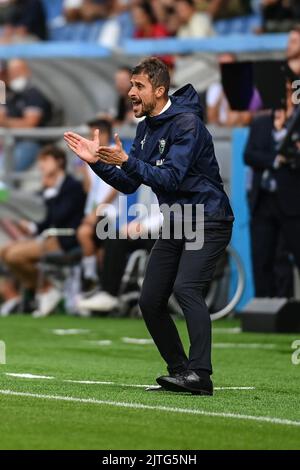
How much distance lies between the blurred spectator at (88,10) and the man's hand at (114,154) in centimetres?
1656

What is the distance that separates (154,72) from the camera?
920cm

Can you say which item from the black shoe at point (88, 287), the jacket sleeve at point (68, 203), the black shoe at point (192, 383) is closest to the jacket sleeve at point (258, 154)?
the black shoe at point (88, 287)

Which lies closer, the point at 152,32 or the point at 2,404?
the point at 2,404

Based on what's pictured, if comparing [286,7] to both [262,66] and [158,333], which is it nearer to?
[262,66]

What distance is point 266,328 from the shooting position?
49.1 feet

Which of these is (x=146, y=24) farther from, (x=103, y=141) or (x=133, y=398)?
(x=133, y=398)

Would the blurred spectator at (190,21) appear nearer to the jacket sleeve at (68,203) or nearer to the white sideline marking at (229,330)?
the jacket sleeve at (68,203)

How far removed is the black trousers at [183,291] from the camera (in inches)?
358

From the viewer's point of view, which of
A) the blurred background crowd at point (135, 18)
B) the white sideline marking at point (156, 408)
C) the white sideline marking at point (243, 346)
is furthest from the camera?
the blurred background crowd at point (135, 18)

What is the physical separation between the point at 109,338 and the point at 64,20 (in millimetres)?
12748

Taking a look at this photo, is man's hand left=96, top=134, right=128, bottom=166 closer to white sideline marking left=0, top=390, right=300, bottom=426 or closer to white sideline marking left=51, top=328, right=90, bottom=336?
white sideline marking left=0, top=390, right=300, bottom=426

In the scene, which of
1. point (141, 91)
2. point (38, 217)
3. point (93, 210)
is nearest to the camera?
point (141, 91)

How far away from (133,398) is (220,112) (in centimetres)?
943
